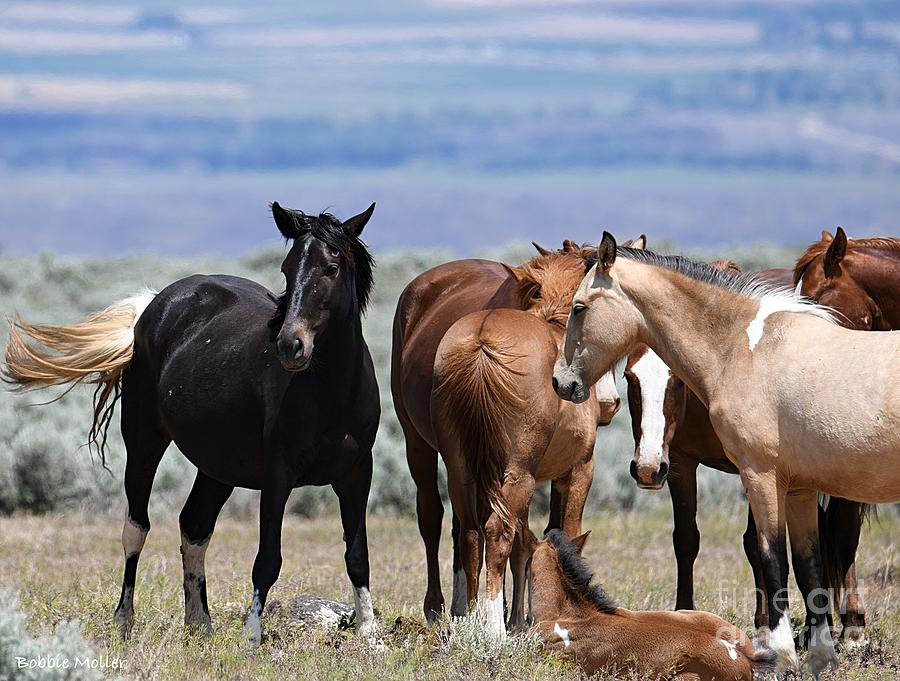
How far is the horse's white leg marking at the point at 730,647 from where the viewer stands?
16.5 ft

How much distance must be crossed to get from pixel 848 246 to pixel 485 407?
2520 mm

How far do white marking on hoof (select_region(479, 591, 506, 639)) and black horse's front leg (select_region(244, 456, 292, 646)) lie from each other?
1.08 metres

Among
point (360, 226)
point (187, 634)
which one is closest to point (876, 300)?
point (360, 226)

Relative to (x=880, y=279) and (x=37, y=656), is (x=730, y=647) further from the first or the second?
(x=37, y=656)

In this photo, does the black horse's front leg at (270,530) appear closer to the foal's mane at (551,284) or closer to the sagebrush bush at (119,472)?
the foal's mane at (551,284)

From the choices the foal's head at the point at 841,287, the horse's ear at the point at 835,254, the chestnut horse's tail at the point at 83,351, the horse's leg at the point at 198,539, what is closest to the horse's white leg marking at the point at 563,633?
the horse's leg at the point at 198,539

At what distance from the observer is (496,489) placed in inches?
223

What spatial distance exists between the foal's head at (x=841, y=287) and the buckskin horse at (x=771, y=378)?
0.67 m

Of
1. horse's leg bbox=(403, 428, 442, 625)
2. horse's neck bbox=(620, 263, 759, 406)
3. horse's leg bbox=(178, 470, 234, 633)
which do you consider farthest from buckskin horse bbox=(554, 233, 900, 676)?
horse's leg bbox=(178, 470, 234, 633)

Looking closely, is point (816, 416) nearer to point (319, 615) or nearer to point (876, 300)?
point (876, 300)

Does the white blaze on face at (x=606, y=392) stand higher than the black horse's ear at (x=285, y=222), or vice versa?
the black horse's ear at (x=285, y=222)

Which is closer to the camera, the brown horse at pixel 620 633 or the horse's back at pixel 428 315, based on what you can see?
the brown horse at pixel 620 633

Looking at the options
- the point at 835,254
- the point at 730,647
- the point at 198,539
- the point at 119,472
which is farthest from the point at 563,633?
the point at 119,472

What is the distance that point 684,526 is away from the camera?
23.0 feet
